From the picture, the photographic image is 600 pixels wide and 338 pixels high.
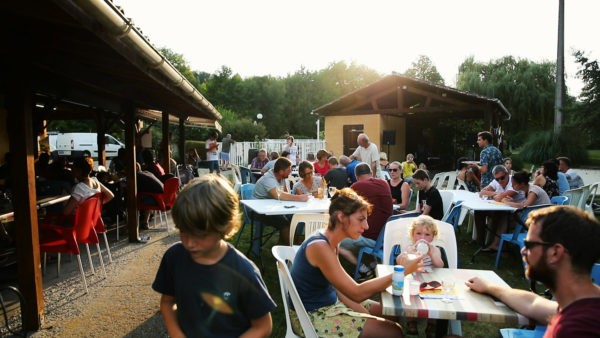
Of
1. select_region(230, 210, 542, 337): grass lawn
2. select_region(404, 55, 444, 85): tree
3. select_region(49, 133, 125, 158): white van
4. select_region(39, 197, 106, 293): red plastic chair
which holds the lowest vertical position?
select_region(230, 210, 542, 337): grass lawn

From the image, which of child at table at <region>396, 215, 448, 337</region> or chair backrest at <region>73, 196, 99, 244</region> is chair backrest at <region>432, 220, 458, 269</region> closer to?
child at table at <region>396, 215, 448, 337</region>

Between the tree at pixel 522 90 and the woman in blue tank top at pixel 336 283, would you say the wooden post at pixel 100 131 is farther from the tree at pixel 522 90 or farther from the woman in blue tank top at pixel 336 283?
the tree at pixel 522 90

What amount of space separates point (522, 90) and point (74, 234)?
25108 millimetres

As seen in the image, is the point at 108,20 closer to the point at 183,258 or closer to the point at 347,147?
the point at 183,258

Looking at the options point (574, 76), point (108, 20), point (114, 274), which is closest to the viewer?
point (108, 20)

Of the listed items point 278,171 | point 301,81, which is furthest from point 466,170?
point 301,81

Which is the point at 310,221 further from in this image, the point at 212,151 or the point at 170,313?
the point at 212,151

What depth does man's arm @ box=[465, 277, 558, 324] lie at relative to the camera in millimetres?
1968

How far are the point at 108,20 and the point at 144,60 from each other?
1188 millimetres

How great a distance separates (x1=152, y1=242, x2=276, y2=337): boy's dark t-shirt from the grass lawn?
1954 mm

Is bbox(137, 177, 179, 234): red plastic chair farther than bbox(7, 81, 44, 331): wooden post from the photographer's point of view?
Yes

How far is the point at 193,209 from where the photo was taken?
1.45m

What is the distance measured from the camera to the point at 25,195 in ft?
10.5

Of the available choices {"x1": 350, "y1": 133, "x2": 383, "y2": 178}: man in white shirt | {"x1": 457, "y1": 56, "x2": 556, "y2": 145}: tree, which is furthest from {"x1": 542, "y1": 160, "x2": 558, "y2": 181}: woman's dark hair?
{"x1": 457, "y1": 56, "x2": 556, "y2": 145}: tree
